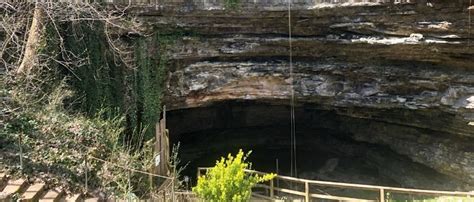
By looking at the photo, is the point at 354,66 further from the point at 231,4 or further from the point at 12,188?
the point at 12,188

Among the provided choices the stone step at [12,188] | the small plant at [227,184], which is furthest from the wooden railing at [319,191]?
the stone step at [12,188]

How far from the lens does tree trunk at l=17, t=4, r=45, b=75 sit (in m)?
8.79

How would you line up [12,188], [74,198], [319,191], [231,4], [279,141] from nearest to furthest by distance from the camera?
[12,188] → [74,198] → [231,4] → [319,191] → [279,141]

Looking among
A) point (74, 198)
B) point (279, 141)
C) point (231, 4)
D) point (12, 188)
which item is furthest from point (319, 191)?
point (12, 188)

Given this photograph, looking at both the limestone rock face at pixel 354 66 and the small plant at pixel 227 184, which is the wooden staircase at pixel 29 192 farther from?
the limestone rock face at pixel 354 66

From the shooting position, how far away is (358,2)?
898cm

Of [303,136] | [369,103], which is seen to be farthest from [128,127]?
[303,136]

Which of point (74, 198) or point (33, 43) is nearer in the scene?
point (74, 198)

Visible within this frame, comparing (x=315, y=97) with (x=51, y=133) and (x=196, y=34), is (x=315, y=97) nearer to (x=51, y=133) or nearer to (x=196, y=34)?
(x=196, y=34)

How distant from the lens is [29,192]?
19.8 ft

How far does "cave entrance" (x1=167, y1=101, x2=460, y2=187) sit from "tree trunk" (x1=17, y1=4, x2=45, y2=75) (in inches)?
213

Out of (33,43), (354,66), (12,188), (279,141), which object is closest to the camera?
(12,188)

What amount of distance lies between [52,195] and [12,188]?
1.67ft

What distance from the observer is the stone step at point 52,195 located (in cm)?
605
